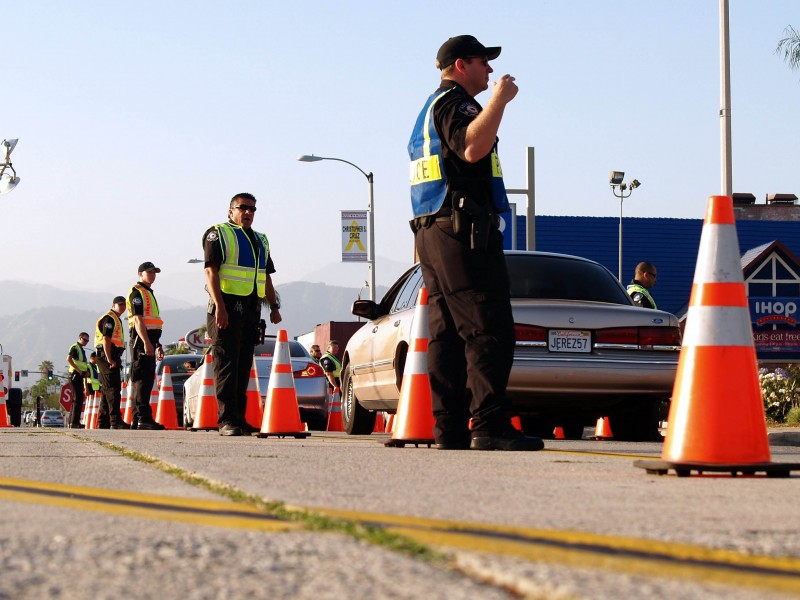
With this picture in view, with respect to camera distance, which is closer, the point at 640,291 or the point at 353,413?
the point at 353,413

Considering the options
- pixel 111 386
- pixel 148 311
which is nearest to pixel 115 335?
pixel 111 386

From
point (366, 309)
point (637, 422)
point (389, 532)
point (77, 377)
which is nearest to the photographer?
point (389, 532)

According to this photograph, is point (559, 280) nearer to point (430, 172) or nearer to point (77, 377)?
point (430, 172)

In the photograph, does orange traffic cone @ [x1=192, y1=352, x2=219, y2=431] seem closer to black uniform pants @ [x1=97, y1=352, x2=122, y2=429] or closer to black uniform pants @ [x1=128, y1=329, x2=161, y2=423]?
black uniform pants @ [x1=128, y1=329, x2=161, y2=423]

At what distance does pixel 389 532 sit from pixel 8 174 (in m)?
41.3

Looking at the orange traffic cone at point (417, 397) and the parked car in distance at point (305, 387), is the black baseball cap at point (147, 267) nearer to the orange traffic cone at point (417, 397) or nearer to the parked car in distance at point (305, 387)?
the parked car in distance at point (305, 387)

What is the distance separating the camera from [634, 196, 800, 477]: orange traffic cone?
536 centimetres

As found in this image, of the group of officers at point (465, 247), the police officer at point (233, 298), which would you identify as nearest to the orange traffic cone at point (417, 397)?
the group of officers at point (465, 247)

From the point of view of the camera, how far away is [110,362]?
1888 centimetres

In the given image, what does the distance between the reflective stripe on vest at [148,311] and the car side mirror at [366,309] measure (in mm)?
4901

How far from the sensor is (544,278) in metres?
10.7

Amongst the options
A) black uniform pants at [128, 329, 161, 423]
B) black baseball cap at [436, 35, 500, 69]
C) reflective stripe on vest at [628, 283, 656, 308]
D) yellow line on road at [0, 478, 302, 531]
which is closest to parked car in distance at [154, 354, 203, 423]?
black uniform pants at [128, 329, 161, 423]

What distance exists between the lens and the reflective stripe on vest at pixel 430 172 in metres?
7.41

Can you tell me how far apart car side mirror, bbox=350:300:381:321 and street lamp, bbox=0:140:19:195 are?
3219 cm
